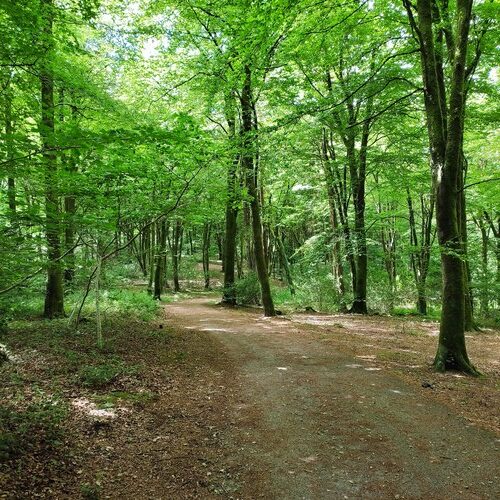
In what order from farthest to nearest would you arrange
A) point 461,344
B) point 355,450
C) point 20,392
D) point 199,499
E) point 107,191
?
point 461,344
point 107,191
point 20,392
point 355,450
point 199,499

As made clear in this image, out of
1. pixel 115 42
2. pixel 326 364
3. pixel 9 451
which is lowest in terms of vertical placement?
pixel 326 364

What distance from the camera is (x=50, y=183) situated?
267 inches

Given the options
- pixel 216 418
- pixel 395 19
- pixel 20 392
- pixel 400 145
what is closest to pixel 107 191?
pixel 20 392

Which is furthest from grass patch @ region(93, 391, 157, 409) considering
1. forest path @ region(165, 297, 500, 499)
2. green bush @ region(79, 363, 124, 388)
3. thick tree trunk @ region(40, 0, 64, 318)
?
thick tree trunk @ region(40, 0, 64, 318)

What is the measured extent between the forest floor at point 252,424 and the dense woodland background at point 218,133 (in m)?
1.31

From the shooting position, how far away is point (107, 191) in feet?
25.0

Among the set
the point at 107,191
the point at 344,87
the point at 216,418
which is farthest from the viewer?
the point at 344,87

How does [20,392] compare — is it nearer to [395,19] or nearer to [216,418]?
[216,418]

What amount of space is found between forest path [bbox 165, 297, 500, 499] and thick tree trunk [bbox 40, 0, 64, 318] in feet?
13.8

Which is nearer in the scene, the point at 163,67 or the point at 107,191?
the point at 107,191

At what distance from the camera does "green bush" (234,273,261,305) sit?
64.2 feet

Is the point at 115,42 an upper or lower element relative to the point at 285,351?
upper

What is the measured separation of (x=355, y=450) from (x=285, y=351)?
4.90 meters

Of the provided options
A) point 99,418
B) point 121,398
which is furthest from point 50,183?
point 99,418
